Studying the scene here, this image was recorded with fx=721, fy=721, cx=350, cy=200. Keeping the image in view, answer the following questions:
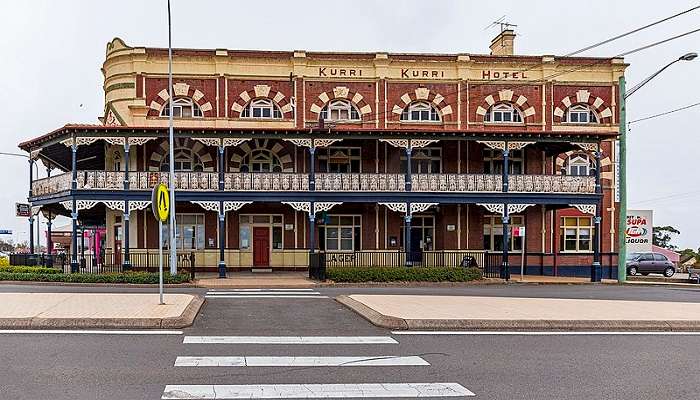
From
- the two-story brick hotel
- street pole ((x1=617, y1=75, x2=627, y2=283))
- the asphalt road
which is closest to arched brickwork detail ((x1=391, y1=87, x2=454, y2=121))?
the two-story brick hotel

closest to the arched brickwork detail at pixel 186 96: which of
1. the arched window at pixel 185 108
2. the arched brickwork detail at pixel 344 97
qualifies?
the arched window at pixel 185 108

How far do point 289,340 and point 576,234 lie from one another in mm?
28311

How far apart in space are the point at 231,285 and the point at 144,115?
12.9 m

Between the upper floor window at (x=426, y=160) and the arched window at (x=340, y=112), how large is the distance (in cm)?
341

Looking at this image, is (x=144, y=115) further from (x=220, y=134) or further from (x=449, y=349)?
(x=449, y=349)

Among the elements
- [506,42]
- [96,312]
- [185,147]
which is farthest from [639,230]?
[96,312]

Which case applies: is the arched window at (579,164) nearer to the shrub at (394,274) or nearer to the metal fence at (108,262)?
the shrub at (394,274)

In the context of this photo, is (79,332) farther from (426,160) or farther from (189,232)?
(426,160)

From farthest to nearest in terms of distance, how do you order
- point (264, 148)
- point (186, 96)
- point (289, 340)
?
point (186, 96) → point (264, 148) → point (289, 340)

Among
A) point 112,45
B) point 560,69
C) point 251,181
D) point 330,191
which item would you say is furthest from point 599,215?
point 112,45

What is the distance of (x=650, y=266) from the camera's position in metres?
41.9

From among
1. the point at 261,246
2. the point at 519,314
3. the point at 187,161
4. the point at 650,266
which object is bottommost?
the point at 650,266

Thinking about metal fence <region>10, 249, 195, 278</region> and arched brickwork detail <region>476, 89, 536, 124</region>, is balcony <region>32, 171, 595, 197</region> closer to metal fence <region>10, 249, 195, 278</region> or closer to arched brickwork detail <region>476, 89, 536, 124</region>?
metal fence <region>10, 249, 195, 278</region>

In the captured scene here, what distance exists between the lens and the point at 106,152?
108ft
